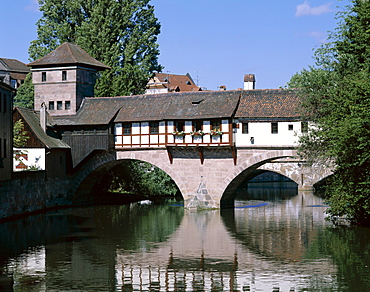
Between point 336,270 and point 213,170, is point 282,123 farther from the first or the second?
point 336,270

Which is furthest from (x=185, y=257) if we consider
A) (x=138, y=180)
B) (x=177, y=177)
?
(x=138, y=180)

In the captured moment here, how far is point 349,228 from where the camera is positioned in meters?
33.6

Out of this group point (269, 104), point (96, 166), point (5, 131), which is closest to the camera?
point (5, 131)

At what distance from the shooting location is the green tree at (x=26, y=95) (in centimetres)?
6028

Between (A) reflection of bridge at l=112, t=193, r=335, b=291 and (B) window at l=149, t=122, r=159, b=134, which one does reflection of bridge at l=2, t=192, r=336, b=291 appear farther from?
(B) window at l=149, t=122, r=159, b=134

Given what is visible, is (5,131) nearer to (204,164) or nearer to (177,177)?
(177,177)

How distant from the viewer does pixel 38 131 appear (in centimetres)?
4400

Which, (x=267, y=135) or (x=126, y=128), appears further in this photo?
(x=126, y=128)

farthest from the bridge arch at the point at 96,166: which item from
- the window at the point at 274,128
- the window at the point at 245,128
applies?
the window at the point at 274,128

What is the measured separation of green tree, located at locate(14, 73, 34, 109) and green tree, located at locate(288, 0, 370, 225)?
Answer: 102 feet

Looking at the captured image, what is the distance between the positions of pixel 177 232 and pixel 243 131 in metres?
9.69

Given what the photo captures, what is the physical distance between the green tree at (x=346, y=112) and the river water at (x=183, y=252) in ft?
6.06

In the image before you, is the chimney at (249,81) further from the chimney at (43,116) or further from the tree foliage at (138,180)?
the chimney at (43,116)

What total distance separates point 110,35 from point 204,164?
2001 cm
